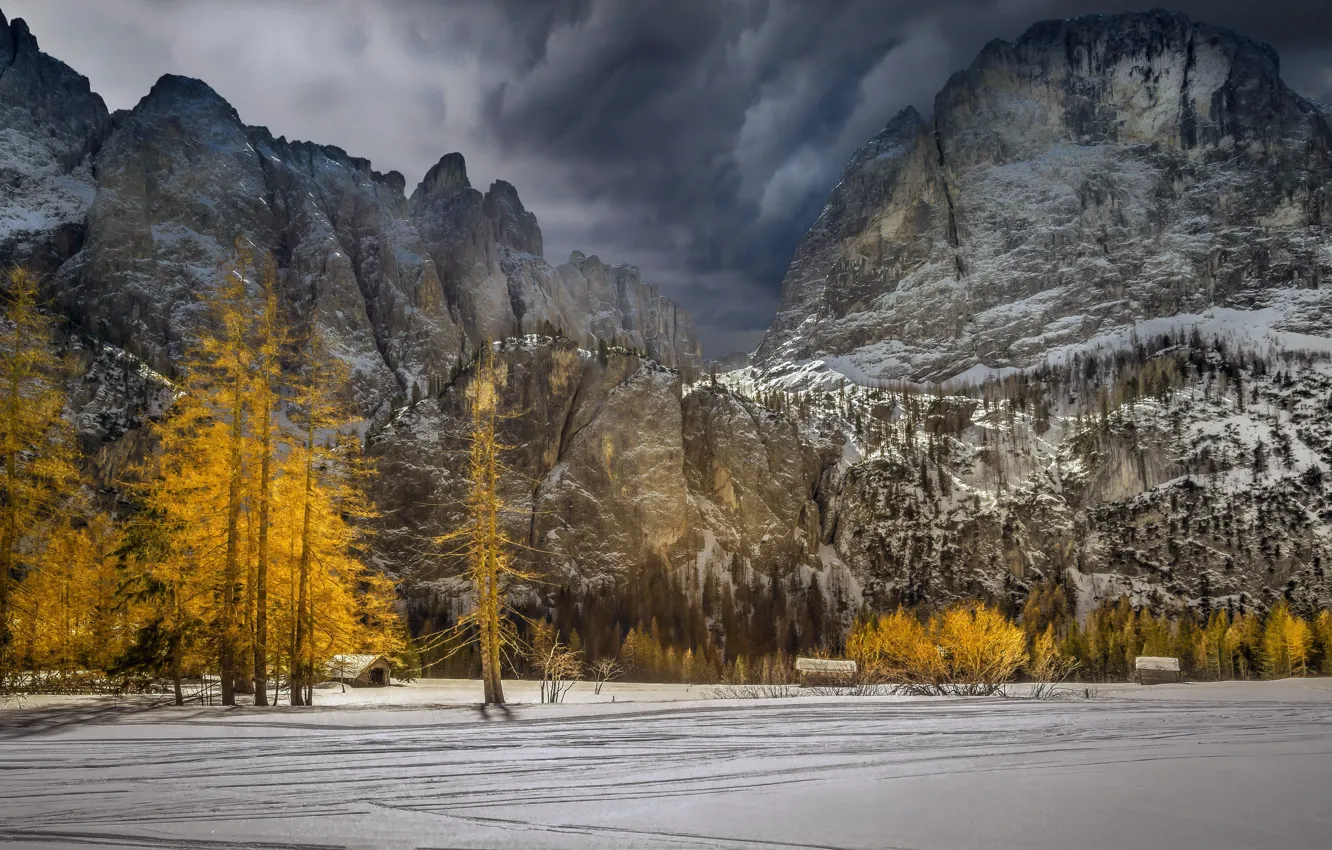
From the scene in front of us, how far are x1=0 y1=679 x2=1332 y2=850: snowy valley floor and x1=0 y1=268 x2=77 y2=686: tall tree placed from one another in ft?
31.3

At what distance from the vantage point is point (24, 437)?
20344 millimetres

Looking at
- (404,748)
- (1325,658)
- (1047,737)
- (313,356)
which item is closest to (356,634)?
(313,356)

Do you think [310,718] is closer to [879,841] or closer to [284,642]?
[879,841]

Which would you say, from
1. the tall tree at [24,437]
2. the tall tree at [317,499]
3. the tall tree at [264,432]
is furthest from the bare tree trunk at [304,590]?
the tall tree at [24,437]

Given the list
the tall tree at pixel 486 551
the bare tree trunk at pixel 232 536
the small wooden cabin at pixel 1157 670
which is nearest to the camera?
the bare tree trunk at pixel 232 536

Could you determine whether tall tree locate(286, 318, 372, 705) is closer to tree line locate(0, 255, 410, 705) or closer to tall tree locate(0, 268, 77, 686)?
tree line locate(0, 255, 410, 705)

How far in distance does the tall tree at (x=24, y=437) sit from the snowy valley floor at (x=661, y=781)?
9541 millimetres

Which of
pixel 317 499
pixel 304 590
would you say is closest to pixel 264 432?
pixel 317 499

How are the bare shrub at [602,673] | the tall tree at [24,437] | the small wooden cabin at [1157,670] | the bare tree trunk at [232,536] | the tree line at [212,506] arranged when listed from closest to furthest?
the bare tree trunk at [232,536], the tall tree at [24,437], the tree line at [212,506], the bare shrub at [602,673], the small wooden cabin at [1157,670]

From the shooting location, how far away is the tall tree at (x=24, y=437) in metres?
20.0

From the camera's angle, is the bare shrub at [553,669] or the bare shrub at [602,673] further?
the bare shrub at [602,673]

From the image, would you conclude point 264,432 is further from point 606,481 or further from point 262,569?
point 606,481

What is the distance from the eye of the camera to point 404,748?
9664 millimetres

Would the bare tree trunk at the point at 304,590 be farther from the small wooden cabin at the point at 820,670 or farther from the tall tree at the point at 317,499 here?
the small wooden cabin at the point at 820,670
